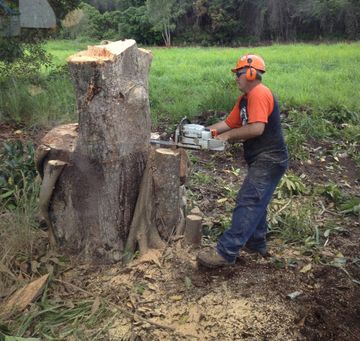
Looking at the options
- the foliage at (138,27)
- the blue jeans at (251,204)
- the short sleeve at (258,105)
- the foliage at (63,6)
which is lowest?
the blue jeans at (251,204)

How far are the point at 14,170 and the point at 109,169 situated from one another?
166 centimetres

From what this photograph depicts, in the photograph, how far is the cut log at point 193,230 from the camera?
12.1ft

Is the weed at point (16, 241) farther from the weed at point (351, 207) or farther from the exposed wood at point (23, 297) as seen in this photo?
the weed at point (351, 207)

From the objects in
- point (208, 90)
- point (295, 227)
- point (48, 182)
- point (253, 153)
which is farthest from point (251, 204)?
point (208, 90)

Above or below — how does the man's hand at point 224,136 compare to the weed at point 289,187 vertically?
above

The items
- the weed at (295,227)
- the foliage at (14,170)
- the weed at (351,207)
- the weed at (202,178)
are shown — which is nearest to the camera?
the weed at (295,227)

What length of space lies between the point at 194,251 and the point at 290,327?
40.0 inches

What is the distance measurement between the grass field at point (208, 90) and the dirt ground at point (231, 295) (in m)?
3.70

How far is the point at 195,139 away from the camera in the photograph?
372cm

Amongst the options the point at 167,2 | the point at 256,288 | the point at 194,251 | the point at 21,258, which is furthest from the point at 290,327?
the point at 167,2

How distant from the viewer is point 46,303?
3.17 m

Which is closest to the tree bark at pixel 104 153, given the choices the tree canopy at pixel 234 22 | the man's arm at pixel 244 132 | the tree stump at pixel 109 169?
the tree stump at pixel 109 169

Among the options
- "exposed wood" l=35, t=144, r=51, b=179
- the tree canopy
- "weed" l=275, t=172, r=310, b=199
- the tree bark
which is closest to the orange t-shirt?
the tree bark

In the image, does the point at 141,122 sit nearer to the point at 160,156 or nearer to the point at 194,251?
the point at 160,156
